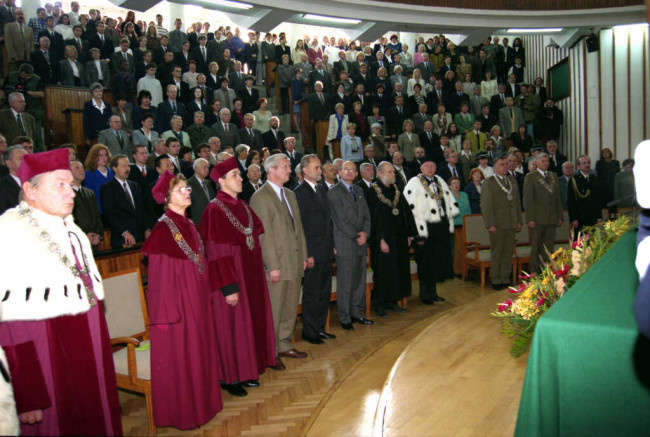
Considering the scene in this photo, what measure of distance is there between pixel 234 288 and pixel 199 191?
2.63 meters

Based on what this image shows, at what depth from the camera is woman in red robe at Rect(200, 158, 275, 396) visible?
366cm

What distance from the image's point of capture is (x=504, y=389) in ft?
8.68

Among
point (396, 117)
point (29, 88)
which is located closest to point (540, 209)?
point (396, 117)

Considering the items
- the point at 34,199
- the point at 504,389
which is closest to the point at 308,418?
the point at 504,389

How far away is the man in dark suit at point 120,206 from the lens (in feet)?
17.8

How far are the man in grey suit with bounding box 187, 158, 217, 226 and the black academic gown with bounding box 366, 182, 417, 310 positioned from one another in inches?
71.4

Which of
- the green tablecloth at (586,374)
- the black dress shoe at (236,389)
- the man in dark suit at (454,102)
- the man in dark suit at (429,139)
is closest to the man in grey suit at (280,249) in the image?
the black dress shoe at (236,389)

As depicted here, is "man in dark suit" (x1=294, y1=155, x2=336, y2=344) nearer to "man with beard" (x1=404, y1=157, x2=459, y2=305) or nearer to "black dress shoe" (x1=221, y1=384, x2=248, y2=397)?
"black dress shoe" (x1=221, y1=384, x2=248, y2=397)

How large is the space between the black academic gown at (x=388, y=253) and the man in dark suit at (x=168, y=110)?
370cm

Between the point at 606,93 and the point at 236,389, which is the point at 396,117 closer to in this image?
the point at 606,93

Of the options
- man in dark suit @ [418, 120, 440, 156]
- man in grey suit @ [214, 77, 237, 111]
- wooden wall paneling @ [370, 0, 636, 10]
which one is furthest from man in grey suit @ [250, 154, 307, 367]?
wooden wall paneling @ [370, 0, 636, 10]

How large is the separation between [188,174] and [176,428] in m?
4.04

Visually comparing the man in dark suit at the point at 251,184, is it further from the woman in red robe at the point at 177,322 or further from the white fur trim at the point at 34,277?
the white fur trim at the point at 34,277

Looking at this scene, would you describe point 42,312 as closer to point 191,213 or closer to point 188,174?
point 191,213
